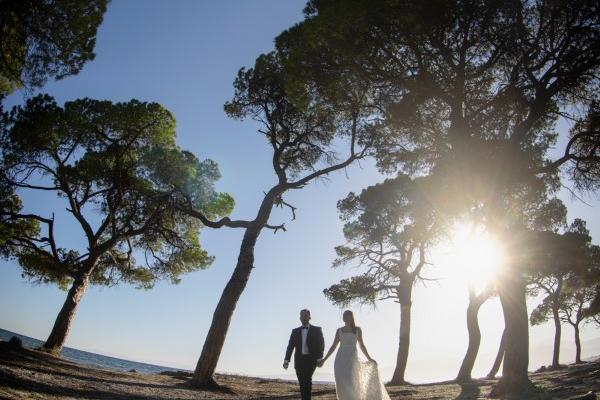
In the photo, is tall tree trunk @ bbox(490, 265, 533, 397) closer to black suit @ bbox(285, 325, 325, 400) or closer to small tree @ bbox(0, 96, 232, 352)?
black suit @ bbox(285, 325, 325, 400)

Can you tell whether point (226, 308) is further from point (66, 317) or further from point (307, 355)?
point (66, 317)

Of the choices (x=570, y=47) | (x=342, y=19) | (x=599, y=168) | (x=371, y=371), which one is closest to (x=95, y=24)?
(x=342, y=19)

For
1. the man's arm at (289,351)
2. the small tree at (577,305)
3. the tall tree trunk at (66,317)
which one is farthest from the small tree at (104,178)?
the small tree at (577,305)

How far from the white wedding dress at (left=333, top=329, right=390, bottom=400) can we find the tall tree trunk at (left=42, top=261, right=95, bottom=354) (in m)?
11.9

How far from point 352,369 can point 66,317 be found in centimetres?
1274

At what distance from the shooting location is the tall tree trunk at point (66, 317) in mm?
13797

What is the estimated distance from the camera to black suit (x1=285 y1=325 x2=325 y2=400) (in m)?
6.22

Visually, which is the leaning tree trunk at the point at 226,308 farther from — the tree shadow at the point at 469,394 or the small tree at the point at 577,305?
the small tree at the point at 577,305

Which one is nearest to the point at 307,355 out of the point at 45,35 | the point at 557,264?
the point at 45,35

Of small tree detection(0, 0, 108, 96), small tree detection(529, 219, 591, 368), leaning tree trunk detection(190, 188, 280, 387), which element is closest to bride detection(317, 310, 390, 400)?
leaning tree trunk detection(190, 188, 280, 387)

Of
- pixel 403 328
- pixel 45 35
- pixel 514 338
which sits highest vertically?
pixel 45 35

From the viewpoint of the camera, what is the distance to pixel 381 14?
32.1 feet

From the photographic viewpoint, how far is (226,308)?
1020cm

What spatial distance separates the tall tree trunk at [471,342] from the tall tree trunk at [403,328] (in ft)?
7.31
